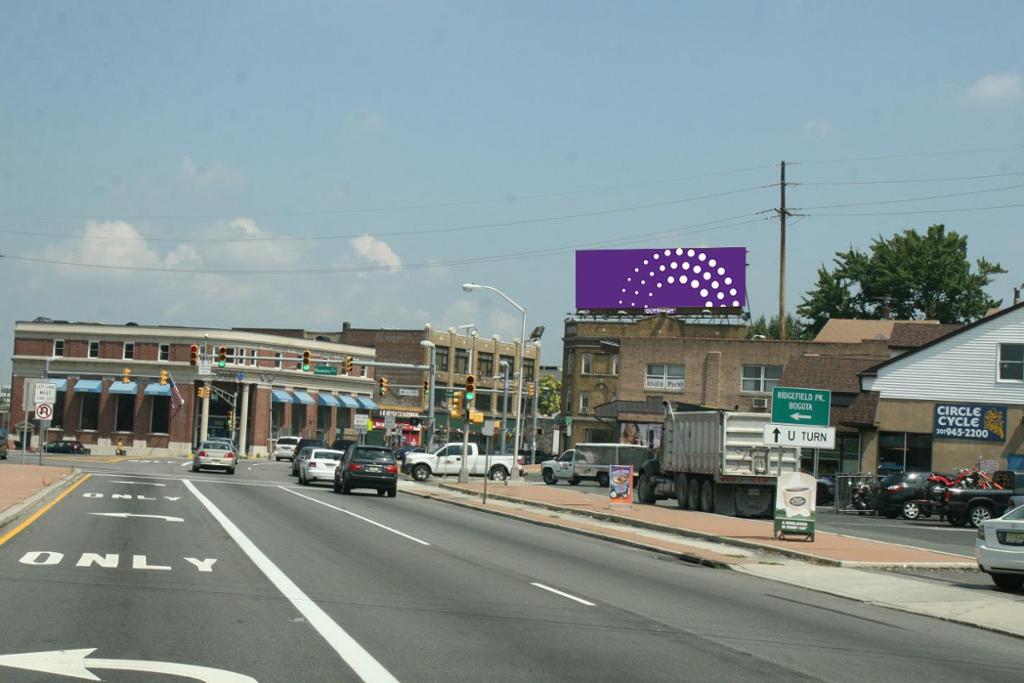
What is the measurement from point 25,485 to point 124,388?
199 ft

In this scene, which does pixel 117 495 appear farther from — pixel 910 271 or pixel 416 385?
pixel 416 385

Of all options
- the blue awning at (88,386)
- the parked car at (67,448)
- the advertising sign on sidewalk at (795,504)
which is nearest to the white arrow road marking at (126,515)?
the advertising sign on sidewalk at (795,504)

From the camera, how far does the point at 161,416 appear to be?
9288 cm

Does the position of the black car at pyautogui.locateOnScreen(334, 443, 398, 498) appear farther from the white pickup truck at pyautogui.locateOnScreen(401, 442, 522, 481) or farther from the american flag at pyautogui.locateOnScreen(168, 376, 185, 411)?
the american flag at pyautogui.locateOnScreen(168, 376, 185, 411)

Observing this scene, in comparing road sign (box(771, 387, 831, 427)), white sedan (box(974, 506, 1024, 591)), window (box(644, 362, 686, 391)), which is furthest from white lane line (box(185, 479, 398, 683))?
window (box(644, 362, 686, 391))

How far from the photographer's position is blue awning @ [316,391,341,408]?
3956 inches

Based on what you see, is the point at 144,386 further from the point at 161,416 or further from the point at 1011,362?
the point at 1011,362

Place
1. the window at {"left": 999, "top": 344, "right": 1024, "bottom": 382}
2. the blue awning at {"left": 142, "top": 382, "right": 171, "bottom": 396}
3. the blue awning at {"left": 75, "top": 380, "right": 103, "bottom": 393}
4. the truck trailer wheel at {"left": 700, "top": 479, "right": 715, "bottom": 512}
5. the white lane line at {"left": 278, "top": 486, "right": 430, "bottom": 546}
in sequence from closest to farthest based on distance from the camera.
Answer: the white lane line at {"left": 278, "top": 486, "right": 430, "bottom": 546}, the truck trailer wheel at {"left": 700, "top": 479, "right": 715, "bottom": 512}, the window at {"left": 999, "top": 344, "right": 1024, "bottom": 382}, the blue awning at {"left": 142, "top": 382, "right": 171, "bottom": 396}, the blue awning at {"left": 75, "top": 380, "right": 103, "bottom": 393}

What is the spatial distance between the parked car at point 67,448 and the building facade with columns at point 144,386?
597cm

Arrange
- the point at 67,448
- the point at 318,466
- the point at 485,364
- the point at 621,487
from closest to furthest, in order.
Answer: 1. the point at 621,487
2. the point at 318,466
3. the point at 67,448
4. the point at 485,364

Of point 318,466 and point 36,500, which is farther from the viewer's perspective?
point 318,466

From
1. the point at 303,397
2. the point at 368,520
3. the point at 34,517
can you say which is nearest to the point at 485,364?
the point at 303,397

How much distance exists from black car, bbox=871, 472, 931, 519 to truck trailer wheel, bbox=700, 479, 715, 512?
254 inches

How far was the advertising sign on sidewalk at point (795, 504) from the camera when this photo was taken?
2539 centimetres
